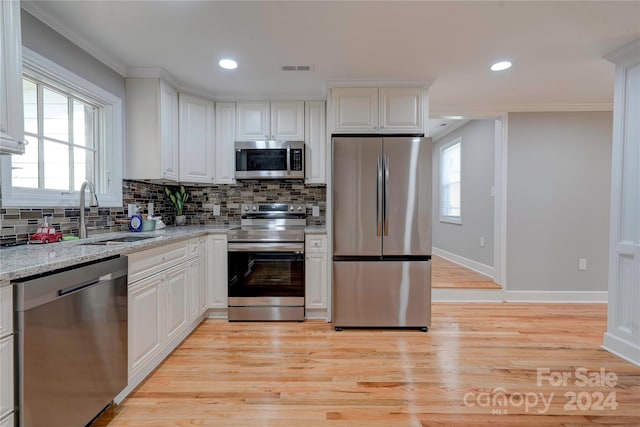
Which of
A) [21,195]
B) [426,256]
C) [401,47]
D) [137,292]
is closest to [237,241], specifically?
[137,292]

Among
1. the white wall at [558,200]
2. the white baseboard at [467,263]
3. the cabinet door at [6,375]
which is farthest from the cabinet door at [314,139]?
the white baseboard at [467,263]

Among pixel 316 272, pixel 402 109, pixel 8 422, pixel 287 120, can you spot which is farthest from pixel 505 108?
pixel 8 422

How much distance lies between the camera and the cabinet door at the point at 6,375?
1.05 metres

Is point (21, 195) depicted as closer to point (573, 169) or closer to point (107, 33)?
point (107, 33)

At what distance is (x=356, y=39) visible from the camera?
2121mm

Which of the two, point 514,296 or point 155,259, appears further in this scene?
point 514,296

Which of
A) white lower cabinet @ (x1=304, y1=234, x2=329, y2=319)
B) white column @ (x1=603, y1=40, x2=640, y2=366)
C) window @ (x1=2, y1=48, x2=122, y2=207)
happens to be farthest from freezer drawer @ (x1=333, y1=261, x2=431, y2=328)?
window @ (x1=2, y1=48, x2=122, y2=207)

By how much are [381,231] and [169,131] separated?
7.06 ft

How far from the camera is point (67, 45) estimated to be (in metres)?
2.07

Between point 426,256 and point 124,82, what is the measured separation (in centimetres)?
307

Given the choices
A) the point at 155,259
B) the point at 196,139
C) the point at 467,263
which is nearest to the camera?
the point at 155,259

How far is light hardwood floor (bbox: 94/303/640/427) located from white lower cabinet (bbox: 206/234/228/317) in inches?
9.2

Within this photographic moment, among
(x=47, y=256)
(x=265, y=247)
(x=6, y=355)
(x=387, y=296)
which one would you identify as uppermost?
(x=47, y=256)

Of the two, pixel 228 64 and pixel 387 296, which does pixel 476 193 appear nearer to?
pixel 387 296
